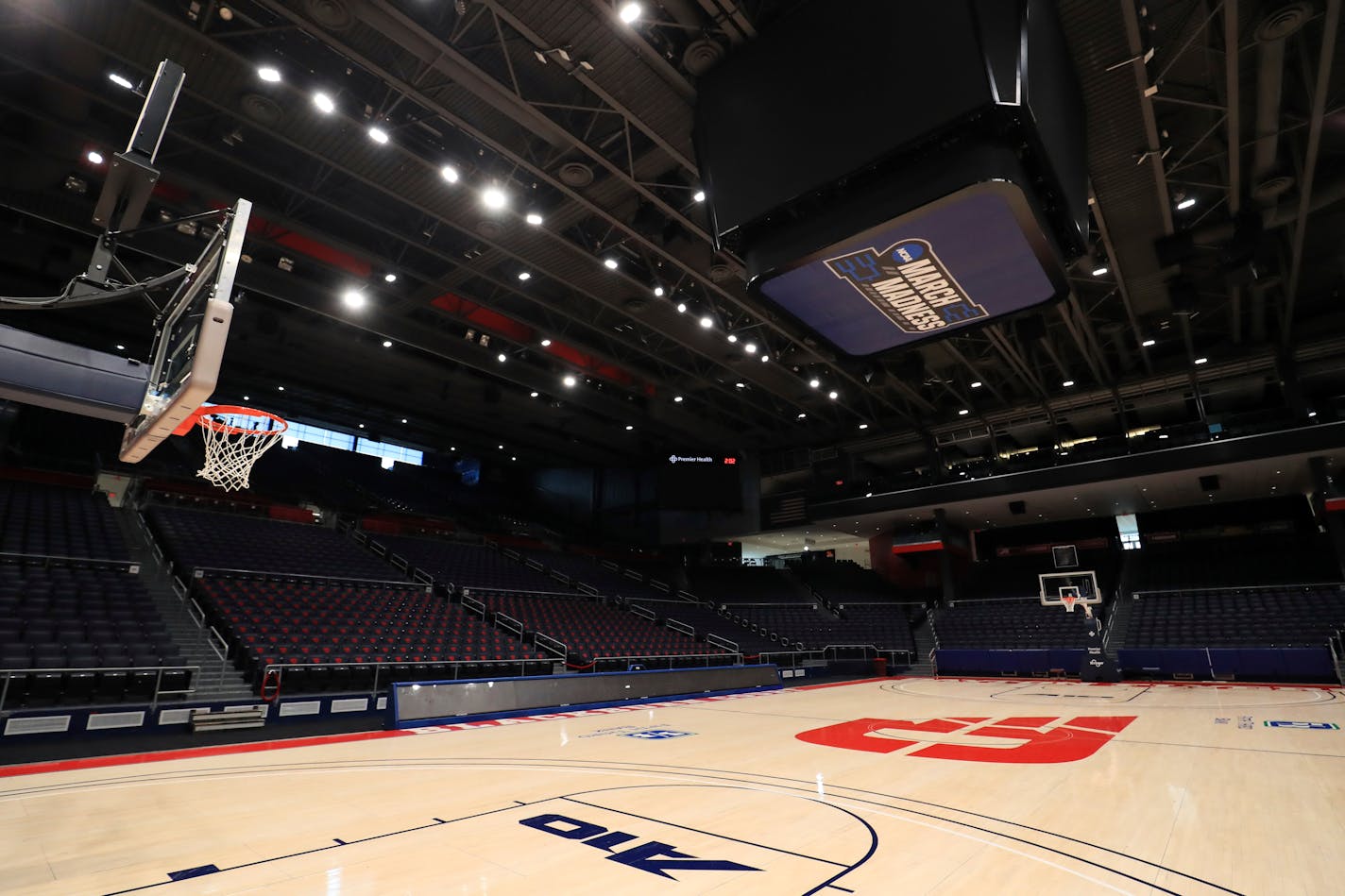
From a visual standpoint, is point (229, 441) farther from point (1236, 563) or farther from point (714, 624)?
point (1236, 563)

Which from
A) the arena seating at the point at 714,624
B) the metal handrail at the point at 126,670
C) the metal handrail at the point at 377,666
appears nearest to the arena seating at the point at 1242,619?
the arena seating at the point at 714,624

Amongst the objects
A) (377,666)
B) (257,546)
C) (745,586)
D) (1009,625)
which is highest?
(257,546)

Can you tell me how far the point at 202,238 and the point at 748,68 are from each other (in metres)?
10.2

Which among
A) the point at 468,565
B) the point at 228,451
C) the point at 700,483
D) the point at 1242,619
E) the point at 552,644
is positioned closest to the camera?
the point at 228,451

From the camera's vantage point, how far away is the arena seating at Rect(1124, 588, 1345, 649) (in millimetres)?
13945

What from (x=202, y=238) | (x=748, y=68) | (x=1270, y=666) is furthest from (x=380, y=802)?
(x=1270, y=666)

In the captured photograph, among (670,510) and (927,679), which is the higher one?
(670,510)

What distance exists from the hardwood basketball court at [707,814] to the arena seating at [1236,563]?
13327mm

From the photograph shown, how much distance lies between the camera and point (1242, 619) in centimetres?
1496

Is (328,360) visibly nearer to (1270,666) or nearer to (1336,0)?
(1336,0)

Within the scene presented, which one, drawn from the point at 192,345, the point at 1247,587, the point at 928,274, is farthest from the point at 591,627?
the point at 1247,587

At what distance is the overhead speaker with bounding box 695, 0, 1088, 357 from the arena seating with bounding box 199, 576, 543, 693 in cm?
887

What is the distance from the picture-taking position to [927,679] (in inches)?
666

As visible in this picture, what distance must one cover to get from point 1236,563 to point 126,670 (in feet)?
85.6
